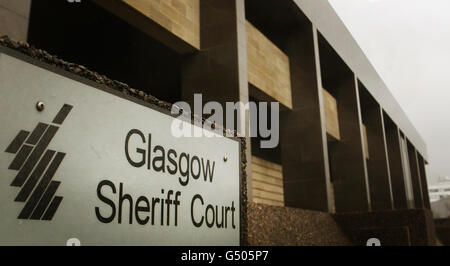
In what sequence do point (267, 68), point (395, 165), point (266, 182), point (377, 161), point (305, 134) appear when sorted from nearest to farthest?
point (267, 68) < point (305, 134) < point (266, 182) < point (377, 161) < point (395, 165)

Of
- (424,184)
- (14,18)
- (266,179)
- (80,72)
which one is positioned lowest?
(80,72)

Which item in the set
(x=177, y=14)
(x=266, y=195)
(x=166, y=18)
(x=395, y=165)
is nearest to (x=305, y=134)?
(x=266, y=195)

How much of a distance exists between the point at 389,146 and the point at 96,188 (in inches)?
851

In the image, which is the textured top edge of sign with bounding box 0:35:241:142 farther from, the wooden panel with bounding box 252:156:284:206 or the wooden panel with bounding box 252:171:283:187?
the wooden panel with bounding box 252:171:283:187

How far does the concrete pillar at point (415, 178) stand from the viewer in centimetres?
2500

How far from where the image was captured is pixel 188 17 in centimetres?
691

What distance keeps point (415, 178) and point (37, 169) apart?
2778 centimetres

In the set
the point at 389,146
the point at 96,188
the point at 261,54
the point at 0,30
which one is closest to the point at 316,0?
the point at 261,54

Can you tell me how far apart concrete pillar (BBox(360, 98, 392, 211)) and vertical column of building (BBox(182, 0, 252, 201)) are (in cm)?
1216

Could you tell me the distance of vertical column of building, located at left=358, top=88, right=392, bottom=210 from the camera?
1642 cm

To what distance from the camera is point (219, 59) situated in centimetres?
679

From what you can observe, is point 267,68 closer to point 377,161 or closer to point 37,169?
point 37,169

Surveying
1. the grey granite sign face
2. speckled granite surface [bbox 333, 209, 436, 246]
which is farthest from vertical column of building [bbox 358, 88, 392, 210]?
the grey granite sign face

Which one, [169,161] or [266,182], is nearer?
[169,161]
